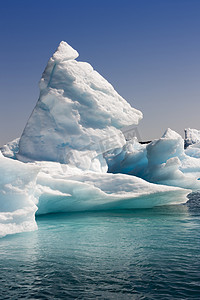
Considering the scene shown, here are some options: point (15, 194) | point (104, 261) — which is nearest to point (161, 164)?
point (15, 194)

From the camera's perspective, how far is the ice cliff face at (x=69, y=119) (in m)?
14.0

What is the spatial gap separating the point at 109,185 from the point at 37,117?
5.42 metres

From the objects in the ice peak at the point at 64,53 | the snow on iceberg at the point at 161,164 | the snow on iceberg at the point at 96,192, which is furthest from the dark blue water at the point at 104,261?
→ the ice peak at the point at 64,53

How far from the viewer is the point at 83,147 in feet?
46.4

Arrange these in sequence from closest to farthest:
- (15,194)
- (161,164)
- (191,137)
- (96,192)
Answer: (15,194) < (96,192) < (161,164) < (191,137)

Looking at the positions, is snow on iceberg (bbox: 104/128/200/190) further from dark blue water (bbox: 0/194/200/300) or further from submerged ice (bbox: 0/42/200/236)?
dark blue water (bbox: 0/194/200/300)

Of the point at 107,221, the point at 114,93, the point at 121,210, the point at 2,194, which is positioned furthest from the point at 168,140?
the point at 2,194

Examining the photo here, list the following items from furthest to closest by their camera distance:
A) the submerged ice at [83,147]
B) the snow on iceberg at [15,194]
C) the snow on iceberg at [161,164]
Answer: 1. the snow on iceberg at [161,164]
2. the submerged ice at [83,147]
3. the snow on iceberg at [15,194]

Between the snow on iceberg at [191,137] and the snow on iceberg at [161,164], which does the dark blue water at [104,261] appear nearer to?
the snow on iceberg at [161,164]

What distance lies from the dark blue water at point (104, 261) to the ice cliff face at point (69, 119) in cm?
559

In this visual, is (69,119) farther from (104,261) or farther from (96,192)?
(104,261)

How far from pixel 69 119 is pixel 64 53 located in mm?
3204

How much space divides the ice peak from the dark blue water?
8452 mm

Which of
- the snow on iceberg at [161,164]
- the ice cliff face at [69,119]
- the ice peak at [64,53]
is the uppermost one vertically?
the ice peak at [64,53]
